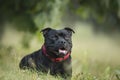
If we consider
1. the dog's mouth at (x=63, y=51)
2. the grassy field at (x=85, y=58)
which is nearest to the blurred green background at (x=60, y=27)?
the grassy field at (x=85, y=58)

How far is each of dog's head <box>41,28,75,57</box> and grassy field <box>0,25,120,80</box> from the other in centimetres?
43

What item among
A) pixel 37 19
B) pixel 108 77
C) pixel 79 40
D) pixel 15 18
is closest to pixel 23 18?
pixel 15 18

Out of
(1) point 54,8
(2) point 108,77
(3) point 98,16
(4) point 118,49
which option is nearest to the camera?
(2) point 108,77

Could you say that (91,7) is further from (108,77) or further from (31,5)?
(108,77)

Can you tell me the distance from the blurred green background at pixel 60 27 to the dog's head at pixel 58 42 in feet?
1.54

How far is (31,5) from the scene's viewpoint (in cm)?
1427

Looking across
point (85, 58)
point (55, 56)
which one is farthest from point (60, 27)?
point (55, 56)

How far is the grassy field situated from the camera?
9.20 meters

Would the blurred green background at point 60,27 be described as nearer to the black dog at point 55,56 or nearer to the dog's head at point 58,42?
the black dog at point 55,56

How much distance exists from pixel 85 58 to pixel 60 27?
353cm

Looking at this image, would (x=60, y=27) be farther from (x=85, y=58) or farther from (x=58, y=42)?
(x=58, y=42)

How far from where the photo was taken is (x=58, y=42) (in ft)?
30.6

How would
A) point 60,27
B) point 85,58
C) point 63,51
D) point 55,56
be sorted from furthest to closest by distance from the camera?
point 60,27, point 85,58, point 55,56, point 63,51

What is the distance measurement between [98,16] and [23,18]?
6.25 feet
